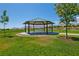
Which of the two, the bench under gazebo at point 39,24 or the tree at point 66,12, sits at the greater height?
the tree at point 66,12

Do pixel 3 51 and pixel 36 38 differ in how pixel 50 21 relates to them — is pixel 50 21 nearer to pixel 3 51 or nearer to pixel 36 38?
pixel 36 38

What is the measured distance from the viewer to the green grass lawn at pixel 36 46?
5.24 m

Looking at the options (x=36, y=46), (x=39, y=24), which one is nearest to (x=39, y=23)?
(x=39, y=24)

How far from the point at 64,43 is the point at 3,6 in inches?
43.1

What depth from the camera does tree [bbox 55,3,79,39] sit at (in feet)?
17.2

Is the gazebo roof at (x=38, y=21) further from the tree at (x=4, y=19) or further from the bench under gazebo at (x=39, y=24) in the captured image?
the tree at (x=4, y=19)

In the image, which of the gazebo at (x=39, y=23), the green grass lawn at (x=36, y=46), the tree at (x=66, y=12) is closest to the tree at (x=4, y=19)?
the green grass lawn at (x=36, y=46)

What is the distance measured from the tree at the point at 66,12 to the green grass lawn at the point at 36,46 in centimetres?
28

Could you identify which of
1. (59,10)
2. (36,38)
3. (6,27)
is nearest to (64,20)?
(59,10)

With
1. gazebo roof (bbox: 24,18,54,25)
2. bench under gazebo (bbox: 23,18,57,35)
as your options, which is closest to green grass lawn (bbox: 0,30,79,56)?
bench under gazebo (bbox: 23,18,57,35)

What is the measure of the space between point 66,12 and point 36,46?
698mm

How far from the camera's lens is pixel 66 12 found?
209 inches

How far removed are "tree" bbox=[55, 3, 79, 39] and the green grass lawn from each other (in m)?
0.28

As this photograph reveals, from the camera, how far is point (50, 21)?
17.4ft
